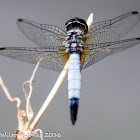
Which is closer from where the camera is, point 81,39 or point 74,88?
point 74,88

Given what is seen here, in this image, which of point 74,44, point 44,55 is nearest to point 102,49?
point 74,44

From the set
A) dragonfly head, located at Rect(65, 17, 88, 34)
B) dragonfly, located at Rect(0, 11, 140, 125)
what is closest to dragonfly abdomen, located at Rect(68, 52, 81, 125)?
dragonfly, located at Rect(0, 11, 140, 125)

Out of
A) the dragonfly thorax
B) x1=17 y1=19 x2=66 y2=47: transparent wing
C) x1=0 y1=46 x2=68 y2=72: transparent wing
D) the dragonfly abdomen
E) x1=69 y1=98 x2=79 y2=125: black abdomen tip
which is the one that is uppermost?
x1=17 y1=19 x2=66 y2=47: transparent wing

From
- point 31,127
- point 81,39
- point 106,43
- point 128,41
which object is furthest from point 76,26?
point 31,127

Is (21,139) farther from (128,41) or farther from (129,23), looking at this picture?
(129,23)

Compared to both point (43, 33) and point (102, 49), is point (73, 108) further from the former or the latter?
point (43, 33)

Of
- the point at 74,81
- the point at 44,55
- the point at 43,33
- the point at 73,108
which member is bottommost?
the point at 73,108

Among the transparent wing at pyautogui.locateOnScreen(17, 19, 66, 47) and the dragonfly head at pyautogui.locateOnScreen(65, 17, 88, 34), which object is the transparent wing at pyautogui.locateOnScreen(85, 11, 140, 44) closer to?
the dragonfly head at pyautogui.locateOnScreen(65, 17, 88, 34)
